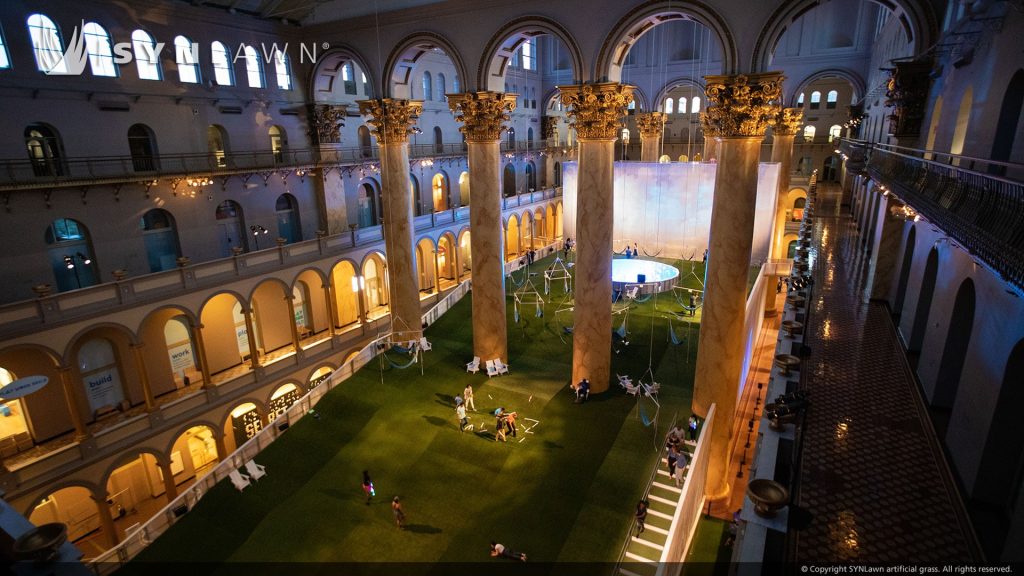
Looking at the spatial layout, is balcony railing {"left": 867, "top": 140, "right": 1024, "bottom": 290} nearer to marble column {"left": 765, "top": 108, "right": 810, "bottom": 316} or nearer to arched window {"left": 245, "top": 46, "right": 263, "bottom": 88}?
marble column {"left": 765, "top": 108, "right": 810, "bottom": 316}

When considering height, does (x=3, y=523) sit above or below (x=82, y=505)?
above

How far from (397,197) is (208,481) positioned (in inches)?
345

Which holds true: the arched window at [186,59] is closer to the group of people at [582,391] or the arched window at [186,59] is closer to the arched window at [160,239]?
the arched window at [160,239]

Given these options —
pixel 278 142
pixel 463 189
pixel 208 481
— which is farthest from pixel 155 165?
pixel 463 189

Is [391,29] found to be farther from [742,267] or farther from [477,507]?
[477,507]

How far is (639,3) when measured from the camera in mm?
11047

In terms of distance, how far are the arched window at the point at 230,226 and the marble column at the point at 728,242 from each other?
17.6 metres

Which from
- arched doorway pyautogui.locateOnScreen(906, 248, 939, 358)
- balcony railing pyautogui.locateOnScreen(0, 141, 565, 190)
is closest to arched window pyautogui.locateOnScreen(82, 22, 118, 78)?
balcony railing pyautogui.locateOnScreen(0, 141, 565, 190)

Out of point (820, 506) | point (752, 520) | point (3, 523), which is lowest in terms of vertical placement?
point (820, 506)

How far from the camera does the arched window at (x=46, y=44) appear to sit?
590 inches

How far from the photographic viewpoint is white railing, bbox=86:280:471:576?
10.3 m

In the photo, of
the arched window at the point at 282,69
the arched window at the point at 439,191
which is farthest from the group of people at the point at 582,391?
the arched window at the point at 439,191

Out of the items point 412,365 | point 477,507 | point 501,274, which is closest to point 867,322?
point 501,274

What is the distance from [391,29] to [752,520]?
14.6 meters
